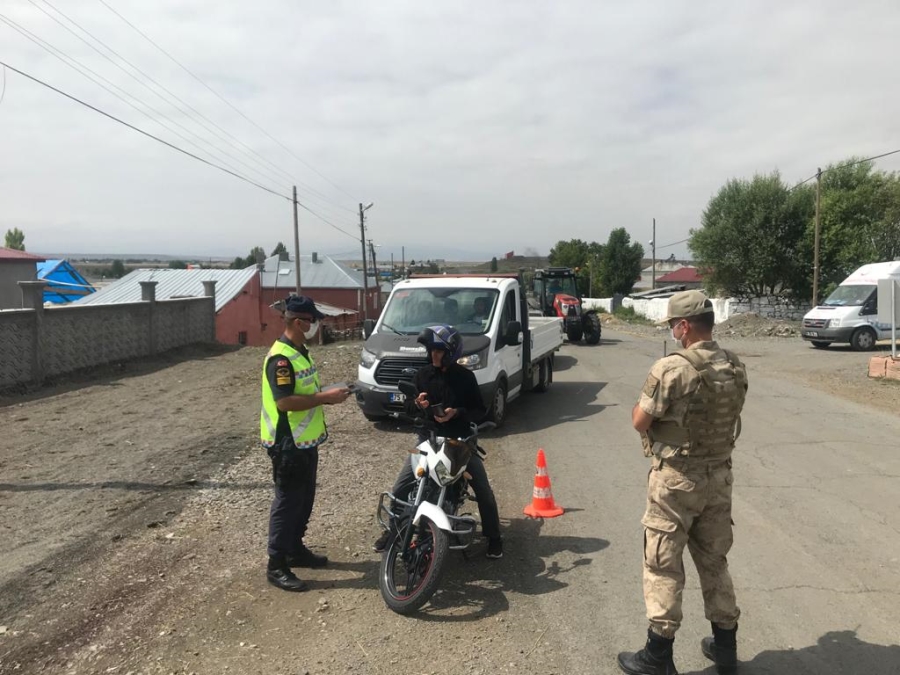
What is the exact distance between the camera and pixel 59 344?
49.8 feet

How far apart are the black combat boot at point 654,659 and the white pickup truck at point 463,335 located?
5.73 meters

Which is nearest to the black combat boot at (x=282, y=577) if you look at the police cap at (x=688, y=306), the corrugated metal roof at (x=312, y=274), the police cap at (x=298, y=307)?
the police cap at (x=298, y=307)

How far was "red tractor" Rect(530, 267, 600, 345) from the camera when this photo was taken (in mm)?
24734

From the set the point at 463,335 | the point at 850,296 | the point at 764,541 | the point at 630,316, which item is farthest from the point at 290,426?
the point at 630,316

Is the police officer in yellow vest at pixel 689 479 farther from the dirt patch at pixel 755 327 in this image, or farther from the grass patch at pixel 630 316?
the grass patch at pixel 630 316

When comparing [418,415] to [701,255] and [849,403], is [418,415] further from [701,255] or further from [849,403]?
[701,255]

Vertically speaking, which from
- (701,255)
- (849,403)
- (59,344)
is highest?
(701,255)

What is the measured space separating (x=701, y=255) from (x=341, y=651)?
38.8m

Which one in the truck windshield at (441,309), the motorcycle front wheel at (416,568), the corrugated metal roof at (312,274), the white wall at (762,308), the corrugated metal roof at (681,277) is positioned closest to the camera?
the motorcycle front wheel at (416,568)

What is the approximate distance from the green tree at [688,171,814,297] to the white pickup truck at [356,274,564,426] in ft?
96.7

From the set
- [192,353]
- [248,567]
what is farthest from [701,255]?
[248,567]

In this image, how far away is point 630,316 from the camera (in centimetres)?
4969

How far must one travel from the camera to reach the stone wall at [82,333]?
13680 mm

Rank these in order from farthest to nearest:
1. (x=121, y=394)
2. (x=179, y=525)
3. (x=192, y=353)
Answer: (x=192, y=353) < (x=121, y=394) < (x=179, y=525)
